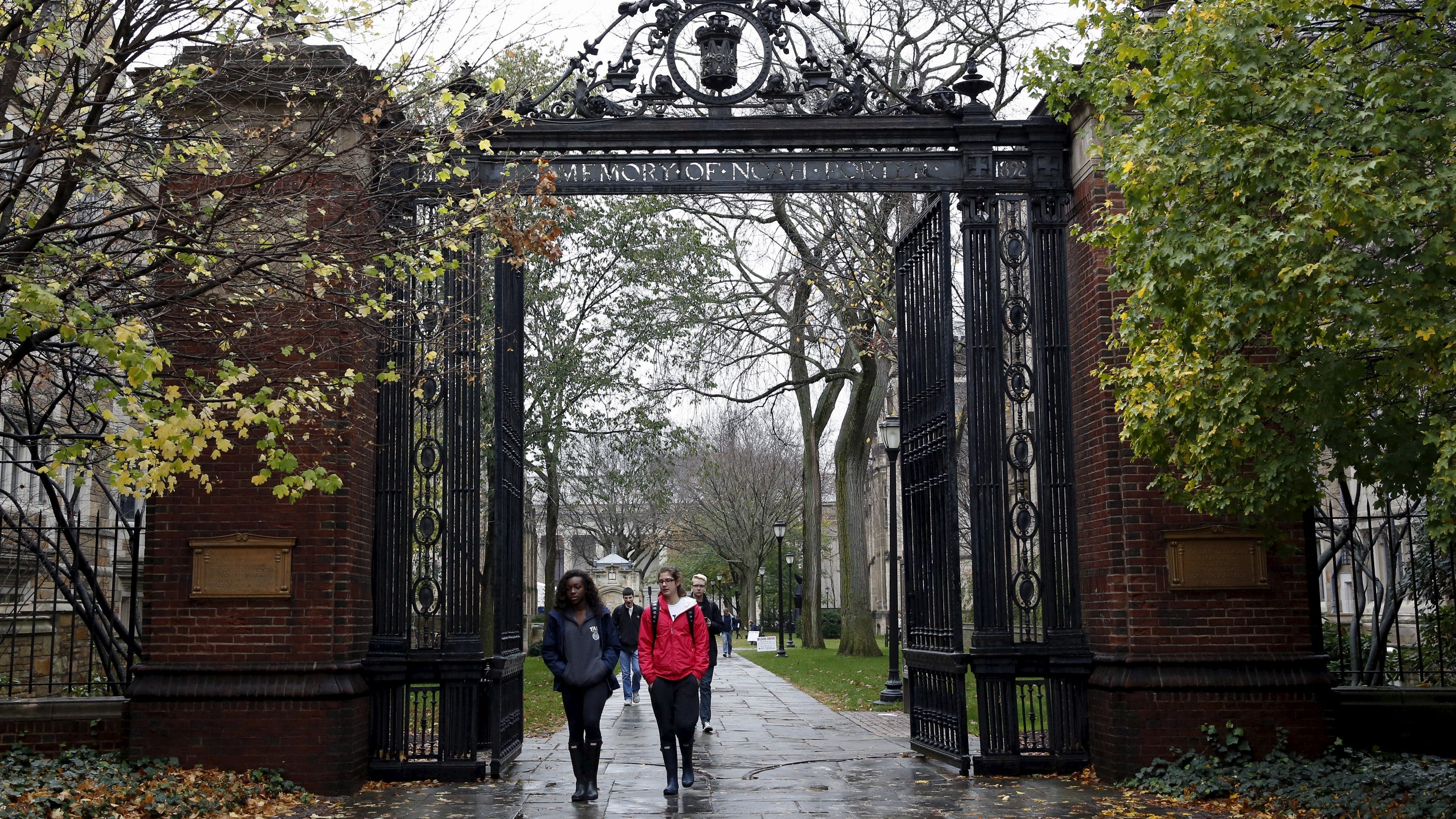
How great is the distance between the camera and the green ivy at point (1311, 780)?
8.34 metres

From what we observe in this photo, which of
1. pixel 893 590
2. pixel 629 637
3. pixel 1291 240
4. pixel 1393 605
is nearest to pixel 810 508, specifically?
pixel 893 590

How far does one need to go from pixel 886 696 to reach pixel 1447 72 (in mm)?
13808

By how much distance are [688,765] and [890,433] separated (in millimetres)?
9388

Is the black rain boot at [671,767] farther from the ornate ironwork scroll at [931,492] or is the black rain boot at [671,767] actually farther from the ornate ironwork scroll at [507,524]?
the ornate ironwork scroll at [931,492]

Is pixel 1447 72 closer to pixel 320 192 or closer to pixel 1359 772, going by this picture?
pixel 1359 772

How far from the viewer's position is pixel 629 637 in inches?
577

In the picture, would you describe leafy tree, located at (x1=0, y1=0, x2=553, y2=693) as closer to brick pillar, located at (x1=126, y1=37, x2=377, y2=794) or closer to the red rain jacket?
brick pillar, located at (x1=126, y1=37, x2=377, y2=794)

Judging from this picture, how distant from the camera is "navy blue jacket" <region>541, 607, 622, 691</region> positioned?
31.7ft

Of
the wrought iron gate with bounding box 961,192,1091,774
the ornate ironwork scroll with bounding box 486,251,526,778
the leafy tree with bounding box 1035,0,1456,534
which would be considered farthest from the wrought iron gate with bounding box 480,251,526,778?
the leafy tree with bounding box 1035,0,1456,534

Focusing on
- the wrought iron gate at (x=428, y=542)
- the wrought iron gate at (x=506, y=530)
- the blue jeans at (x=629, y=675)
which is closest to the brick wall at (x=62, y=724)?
the wrought iron gate at (x=428, y=542)

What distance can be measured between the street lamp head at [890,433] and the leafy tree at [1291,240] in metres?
9.97

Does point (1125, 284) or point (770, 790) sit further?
point (770, 790)

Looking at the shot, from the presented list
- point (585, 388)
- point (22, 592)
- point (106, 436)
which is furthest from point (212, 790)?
point (585, 388)

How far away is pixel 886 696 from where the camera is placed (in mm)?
19609
